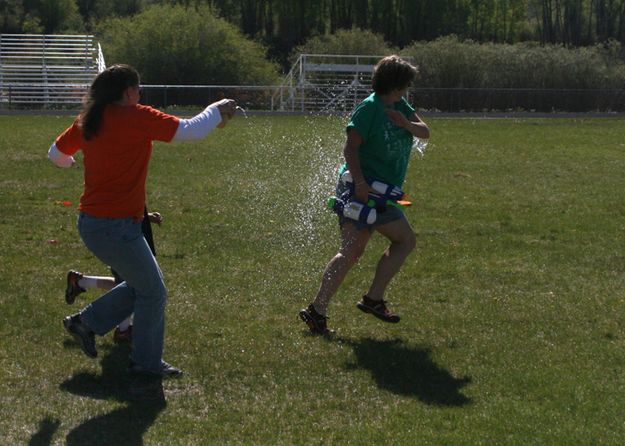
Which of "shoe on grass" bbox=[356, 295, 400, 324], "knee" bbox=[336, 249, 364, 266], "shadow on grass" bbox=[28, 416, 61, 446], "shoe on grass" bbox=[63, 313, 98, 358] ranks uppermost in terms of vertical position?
"knee" bbox=[336, 249, 364, 266]

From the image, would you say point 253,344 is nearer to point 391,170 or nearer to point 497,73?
point 391,170

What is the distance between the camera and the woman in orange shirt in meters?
4.96

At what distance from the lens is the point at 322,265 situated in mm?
8453

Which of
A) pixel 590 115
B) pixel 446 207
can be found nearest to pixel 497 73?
pixel 590 115

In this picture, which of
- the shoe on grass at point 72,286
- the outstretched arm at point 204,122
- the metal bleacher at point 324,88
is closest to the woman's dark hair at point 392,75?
the outstretched arm at point 204,122

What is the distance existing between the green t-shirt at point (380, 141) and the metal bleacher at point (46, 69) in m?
30.3

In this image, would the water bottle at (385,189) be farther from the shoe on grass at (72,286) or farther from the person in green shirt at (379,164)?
the shoe on grass at (72,286)

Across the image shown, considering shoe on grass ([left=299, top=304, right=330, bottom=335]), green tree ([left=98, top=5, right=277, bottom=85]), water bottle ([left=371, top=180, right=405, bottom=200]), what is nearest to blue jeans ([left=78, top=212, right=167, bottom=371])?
shoe on grass ([left=299, top=304, right=330, bottom=335])

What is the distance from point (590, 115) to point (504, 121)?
705 centimetres

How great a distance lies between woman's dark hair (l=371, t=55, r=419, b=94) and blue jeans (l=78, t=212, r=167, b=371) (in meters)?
1.78

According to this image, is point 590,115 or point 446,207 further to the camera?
point 590,115

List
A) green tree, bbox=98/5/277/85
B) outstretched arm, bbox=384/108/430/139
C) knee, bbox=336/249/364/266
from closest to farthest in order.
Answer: outstretched arm, bbox=384/108/430/139 < knee, bbox=336/249/364/266 < green tree, bbox=98/5/277/85

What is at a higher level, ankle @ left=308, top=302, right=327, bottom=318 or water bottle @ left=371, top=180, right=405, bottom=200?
water bottle @ left=371, top=180, right=405, bottom=200

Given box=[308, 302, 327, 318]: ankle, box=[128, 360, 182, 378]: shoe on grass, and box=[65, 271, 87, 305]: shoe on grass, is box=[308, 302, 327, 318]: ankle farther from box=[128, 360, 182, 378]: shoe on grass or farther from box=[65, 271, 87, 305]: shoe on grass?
box=[65, 271, 87, 305]: shoe on grass
